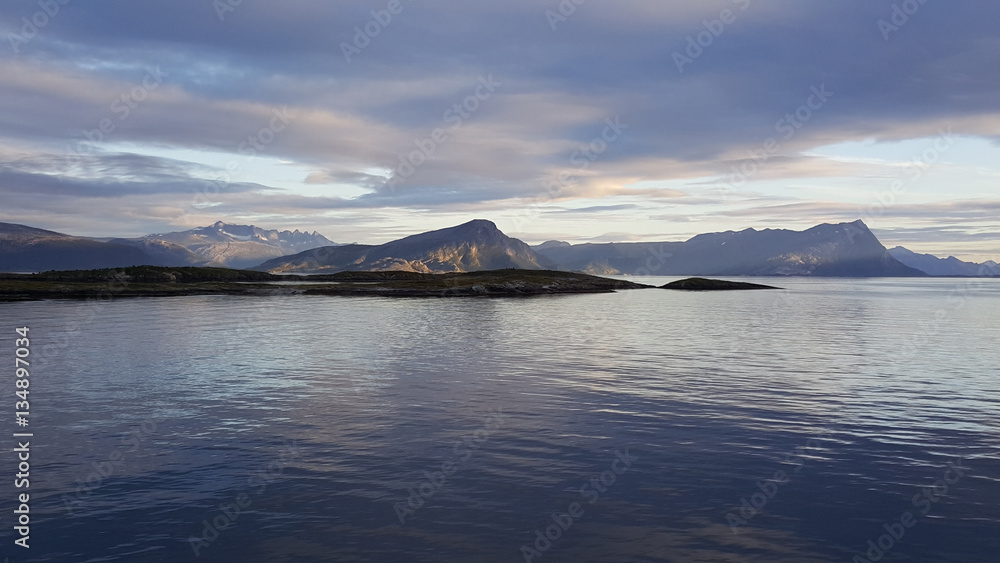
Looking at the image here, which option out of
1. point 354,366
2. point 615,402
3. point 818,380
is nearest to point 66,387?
point 354,366

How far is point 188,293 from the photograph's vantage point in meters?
165

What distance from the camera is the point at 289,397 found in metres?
38.1

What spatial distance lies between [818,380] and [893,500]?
26447 millimetres

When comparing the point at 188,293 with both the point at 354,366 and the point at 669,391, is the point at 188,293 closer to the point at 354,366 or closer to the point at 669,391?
the point at 354,366

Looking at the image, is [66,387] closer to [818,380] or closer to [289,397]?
[289,397]

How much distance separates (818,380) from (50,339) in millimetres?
76497

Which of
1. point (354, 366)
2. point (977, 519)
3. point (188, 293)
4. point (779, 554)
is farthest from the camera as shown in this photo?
point (188, 293)

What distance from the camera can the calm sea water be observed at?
60.1 feet

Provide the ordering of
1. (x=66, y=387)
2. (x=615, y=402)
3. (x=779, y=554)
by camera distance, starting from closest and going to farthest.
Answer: (x=779, y=554)
(x=615, y=402)
(x=66, y=387)

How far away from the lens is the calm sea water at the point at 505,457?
1831cm

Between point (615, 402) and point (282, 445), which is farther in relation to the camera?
point (615, 402)

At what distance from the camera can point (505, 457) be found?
26.1 m

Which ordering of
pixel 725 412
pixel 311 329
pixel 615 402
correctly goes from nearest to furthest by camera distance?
pixel 725 412 < pixel 615 402 < pixel 311 329

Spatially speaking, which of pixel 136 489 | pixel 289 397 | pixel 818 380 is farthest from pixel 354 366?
pixel 818 380
